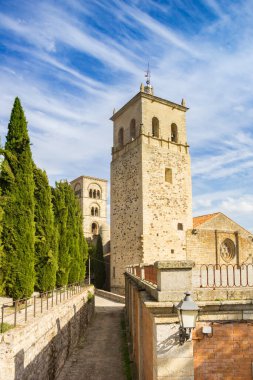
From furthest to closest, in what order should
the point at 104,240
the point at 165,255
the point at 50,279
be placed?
the point at 104,240
the point at 165,255
the point at 50,279

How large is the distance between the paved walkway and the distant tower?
35.0 meters

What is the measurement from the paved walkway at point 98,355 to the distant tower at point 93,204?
35.0 m

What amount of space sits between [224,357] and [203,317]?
0.69 metres

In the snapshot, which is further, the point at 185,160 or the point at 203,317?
the point at 185,160

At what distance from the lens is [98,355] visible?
14.8m

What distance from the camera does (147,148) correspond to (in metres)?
29.4

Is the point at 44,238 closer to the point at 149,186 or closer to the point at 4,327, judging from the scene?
the point at 4,327

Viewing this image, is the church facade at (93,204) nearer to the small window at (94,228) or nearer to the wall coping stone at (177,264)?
the small window at (94,228)

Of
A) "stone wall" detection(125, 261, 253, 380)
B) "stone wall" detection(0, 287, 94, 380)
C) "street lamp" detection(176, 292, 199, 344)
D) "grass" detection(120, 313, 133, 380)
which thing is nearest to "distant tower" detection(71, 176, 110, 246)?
"grass" detection(120, 313, 133, 380)

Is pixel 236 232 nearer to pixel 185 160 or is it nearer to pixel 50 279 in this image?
pixel 185 160

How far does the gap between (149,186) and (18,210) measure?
53.4 ft

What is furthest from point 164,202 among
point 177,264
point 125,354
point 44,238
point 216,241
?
point 177,264

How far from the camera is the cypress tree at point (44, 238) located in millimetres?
16141

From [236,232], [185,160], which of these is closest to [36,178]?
[185,160]
